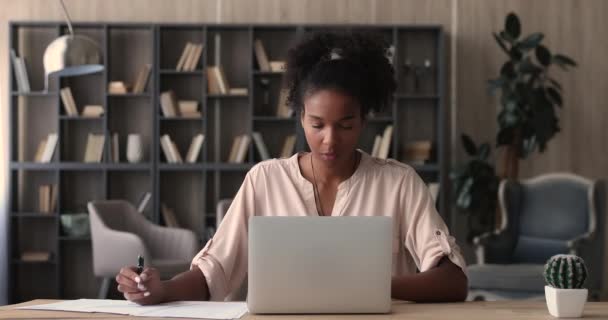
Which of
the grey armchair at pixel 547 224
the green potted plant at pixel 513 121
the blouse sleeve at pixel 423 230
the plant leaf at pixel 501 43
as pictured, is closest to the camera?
the blouse sleeve at pixel 423 230

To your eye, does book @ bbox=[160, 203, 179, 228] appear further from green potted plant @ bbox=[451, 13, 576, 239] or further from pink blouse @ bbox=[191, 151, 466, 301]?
pink blouse @ bbox=[191, 151, 466, 301]

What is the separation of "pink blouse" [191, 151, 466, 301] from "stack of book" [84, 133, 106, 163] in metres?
4.64

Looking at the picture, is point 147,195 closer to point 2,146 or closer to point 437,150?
point 2,146

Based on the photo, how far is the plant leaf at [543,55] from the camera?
6582mm

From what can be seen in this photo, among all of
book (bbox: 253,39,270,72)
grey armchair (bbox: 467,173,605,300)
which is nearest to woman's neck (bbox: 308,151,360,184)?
grey armchair (bbox: 467,173,605,300)

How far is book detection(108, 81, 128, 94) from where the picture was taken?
22.4ft

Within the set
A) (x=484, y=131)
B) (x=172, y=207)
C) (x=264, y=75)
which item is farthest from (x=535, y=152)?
(x=172, y=207)

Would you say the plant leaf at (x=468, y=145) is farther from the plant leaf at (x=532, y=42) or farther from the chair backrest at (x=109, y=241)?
the chair backrest at (x=109, y=241)

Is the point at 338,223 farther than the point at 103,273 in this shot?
No

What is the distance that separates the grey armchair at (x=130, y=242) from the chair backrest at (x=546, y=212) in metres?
2.29

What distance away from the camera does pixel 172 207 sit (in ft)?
23.5

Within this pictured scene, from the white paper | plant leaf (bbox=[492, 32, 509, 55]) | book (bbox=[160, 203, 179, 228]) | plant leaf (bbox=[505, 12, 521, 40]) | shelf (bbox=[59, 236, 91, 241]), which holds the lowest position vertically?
shelf (bbox=[59, 236, 91, 241])

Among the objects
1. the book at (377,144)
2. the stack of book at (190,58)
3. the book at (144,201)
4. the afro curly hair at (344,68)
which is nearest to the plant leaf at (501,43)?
the book at (377,144)

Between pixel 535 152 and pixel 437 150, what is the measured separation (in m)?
0.85
